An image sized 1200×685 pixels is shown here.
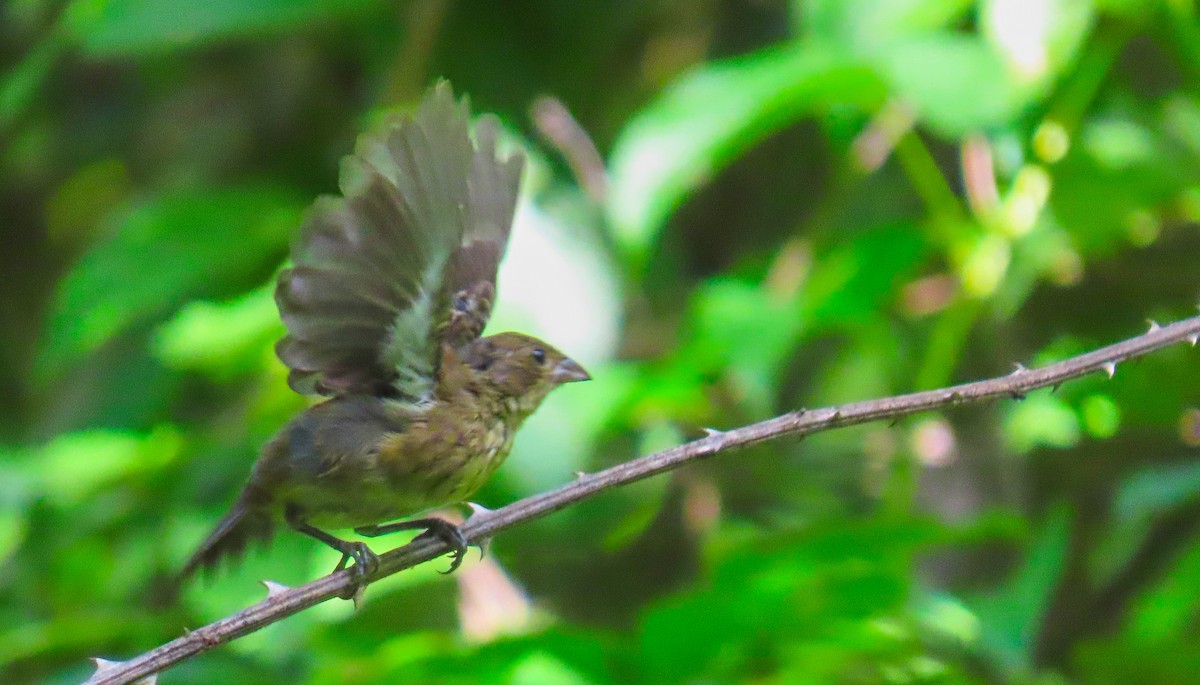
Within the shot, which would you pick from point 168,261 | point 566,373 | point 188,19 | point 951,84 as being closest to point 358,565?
point 566,373

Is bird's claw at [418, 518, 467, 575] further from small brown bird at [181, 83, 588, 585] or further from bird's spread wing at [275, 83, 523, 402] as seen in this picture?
bird's spread wing at [275, 83, 523, 402]

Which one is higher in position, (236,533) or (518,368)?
(518,368)

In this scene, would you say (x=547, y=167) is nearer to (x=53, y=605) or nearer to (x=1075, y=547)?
(x=1075, y=547)

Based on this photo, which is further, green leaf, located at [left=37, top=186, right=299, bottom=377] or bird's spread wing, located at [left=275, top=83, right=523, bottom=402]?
green leaf, located at [left=37, top=186, right=299, bottom=377]

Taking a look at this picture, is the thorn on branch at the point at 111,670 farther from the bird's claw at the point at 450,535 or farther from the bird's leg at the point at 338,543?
the bird's leg at the point at 338,543

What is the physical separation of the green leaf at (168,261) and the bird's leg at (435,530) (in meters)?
1.45

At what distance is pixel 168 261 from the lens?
429 centimetres

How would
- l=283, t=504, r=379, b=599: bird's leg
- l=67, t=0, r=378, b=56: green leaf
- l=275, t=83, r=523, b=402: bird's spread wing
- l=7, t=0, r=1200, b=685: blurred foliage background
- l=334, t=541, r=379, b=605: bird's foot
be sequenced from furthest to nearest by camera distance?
l=67, t=0, r=378, b=56: green leaf < l=7, t=0, r=1200, b=685: blurred foliage background < l=283, t=504, r=379, b=599: bird's leg < l=275, t=83, r=523, b=402: bird's spread wing < l=334, t=541, r=379, b=605: bird's foot

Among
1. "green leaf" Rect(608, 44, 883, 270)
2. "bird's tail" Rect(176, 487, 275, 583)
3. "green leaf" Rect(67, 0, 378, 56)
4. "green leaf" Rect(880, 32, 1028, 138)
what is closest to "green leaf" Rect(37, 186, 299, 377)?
"green leaf" Rect(67, 0, 378, 56)

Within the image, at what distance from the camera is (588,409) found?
11.6 ft

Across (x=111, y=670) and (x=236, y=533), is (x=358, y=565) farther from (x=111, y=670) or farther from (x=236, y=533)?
(x=236, y=533)

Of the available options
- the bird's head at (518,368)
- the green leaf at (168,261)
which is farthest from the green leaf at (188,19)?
the bird's head at (518,368)

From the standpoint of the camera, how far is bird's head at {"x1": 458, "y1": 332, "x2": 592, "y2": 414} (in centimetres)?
317

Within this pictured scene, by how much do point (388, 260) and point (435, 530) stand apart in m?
0.60
